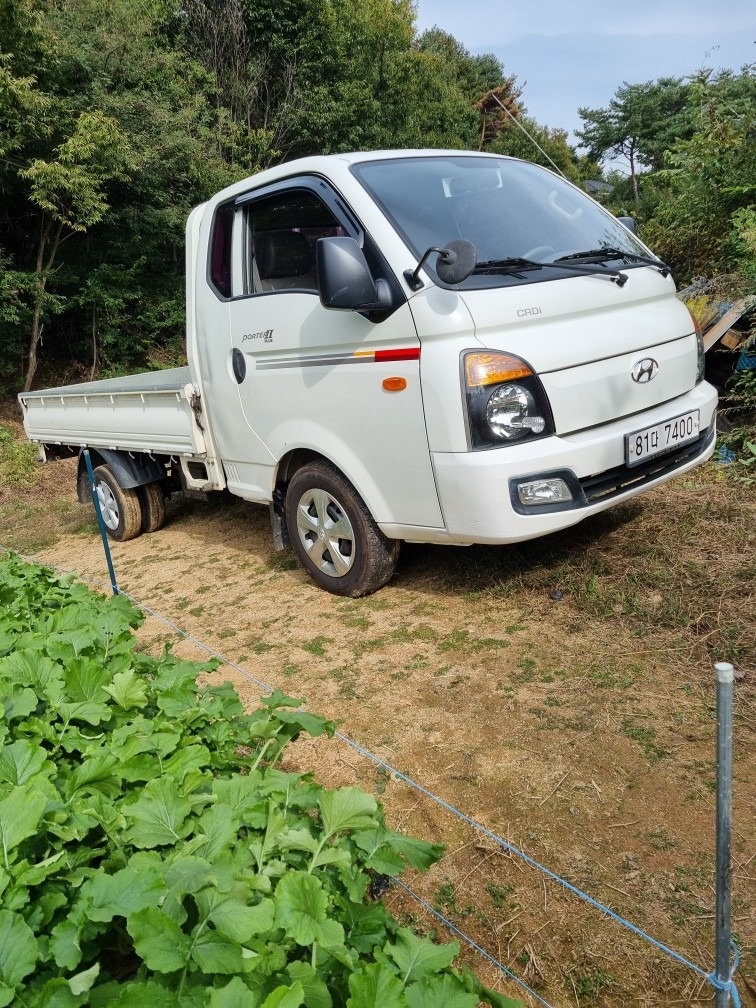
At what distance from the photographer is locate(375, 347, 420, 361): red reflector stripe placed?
3137mm

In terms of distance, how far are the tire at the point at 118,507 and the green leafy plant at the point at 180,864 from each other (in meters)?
3.99

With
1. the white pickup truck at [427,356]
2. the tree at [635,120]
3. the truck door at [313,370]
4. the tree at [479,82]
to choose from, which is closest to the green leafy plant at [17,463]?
the white pickup truck at [427,356]

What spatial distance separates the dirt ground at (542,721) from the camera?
1775mm

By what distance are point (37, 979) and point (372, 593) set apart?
2768 millimetres

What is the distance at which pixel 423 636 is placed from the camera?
3.37 metres

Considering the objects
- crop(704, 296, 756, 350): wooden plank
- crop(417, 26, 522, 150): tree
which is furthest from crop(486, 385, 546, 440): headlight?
crop(417, 26, 522, 150): tree

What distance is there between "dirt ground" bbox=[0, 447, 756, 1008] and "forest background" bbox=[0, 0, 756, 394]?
380cm

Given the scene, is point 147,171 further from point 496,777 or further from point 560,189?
point 496,777

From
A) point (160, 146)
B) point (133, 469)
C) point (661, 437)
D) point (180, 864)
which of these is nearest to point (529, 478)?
point (661, 437)

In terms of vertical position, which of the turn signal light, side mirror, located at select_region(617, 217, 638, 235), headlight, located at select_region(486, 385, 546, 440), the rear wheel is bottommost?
the rear wheel

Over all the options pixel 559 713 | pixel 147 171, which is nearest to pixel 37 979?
pixel 559 713

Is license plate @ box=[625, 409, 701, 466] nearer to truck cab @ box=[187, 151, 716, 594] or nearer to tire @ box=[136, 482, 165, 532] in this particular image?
truck cab @ box=[187, 151, 716, 594]

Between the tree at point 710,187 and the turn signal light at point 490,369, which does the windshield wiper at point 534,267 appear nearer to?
the turn signal light at point 490,369

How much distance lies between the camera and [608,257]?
3574mm
